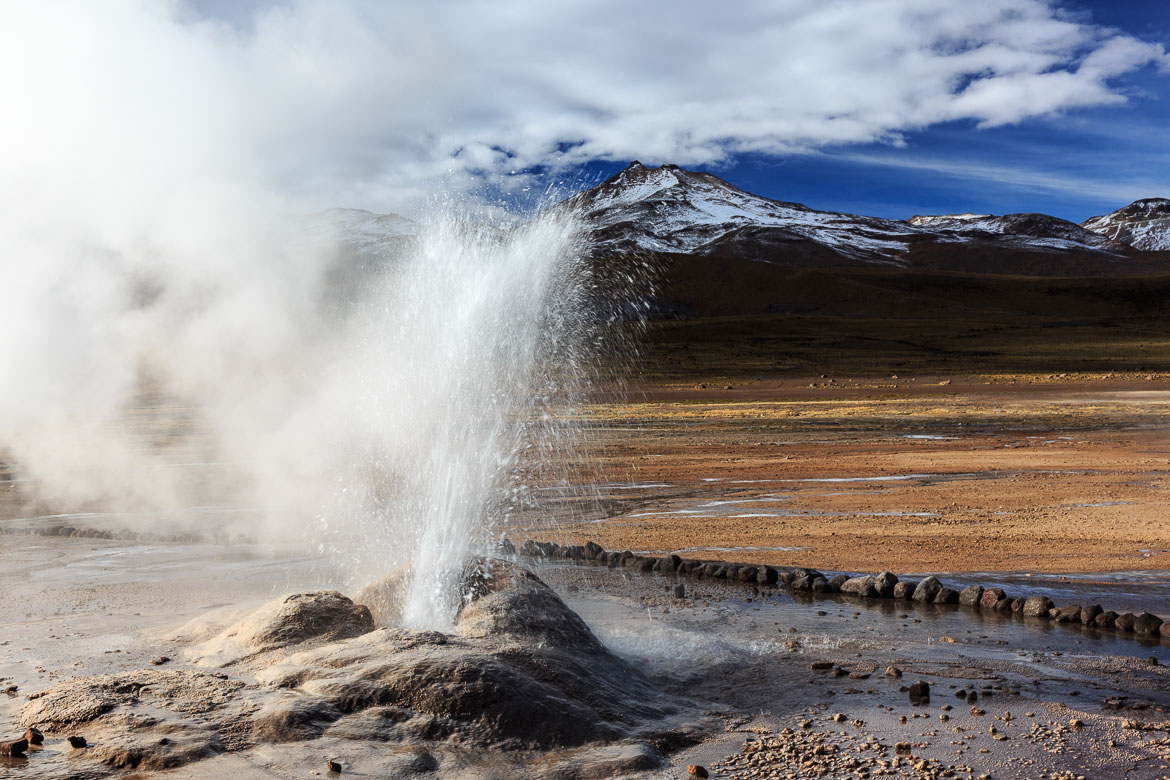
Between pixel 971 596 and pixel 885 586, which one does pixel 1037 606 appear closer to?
pixel 971 596

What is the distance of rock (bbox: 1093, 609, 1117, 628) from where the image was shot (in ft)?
29.3

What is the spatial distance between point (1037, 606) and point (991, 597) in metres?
0.46

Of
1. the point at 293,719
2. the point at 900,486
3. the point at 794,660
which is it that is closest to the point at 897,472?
the point at 900,486

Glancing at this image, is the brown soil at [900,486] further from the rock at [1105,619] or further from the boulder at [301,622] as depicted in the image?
the boulder at [301,622]

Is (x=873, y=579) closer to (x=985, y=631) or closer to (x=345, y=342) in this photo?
(x=985, y=631)

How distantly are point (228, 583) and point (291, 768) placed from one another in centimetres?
630

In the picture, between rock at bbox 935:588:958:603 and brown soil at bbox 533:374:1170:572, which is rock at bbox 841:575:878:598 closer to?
rock at bbox 935:588:958:603

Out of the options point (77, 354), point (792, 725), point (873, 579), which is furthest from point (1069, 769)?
point (77, 354)

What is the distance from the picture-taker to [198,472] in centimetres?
2275

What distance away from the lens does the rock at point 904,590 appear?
1012cm

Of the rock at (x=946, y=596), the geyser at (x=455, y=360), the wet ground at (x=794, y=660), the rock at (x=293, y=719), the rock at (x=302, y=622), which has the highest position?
the geyser at (x=455, y=360)

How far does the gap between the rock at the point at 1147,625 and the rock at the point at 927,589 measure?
74.1 inches

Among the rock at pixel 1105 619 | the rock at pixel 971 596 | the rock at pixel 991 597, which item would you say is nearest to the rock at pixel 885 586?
the rock at pixel 971 596

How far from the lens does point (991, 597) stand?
380 inches
